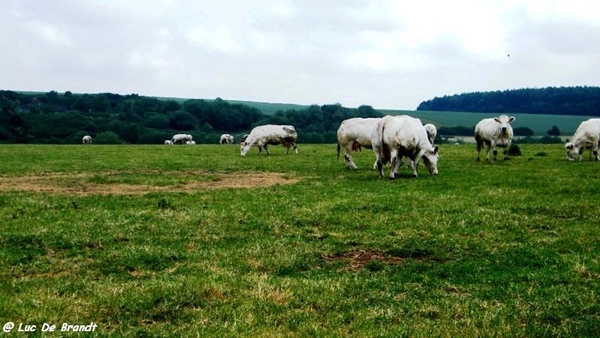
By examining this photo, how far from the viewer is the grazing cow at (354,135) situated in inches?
1139

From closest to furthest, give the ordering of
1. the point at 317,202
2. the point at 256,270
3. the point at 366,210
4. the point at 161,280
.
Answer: the point at 161,280 → the point at 256,270 → the point at 366,210 → the point at 317,202

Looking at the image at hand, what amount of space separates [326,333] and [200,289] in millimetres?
2285

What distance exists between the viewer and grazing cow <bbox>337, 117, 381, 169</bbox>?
2894 cm

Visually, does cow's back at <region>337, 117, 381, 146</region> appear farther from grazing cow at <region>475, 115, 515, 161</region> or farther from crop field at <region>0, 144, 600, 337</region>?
crop field at <region>0, 144, 600, 337</region>

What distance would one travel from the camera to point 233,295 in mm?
7949

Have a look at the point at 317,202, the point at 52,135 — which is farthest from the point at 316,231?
the point at 52,135

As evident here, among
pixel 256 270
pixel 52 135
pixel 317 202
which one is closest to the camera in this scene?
pixel 256 270

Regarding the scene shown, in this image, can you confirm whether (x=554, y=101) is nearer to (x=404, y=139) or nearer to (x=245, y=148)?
(x=245, y=148)

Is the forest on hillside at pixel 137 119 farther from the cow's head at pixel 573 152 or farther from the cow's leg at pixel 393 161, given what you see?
the cow's leg at pixel 393 161

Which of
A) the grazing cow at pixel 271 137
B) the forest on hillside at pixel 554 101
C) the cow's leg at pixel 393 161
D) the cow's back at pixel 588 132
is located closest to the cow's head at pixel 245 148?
the grazing cow at pixel 271 137

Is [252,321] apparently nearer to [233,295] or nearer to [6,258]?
[233,295]

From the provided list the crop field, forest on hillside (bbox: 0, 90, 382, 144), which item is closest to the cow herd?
the crop field

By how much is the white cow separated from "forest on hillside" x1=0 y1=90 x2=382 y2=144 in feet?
186

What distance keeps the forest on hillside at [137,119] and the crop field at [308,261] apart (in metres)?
71.5
